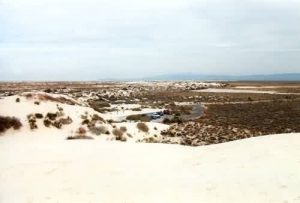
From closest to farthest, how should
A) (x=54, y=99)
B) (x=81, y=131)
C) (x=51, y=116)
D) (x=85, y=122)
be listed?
(x=81, y=131)
(x=51, y=116)
(x=85, y=122)
(x=54, y=99)

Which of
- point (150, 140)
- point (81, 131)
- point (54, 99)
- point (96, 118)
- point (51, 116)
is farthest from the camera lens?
point (54, 99)

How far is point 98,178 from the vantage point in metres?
15.0

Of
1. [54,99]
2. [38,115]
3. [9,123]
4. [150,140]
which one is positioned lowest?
[150,140]

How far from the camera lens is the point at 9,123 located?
28656 millimetres

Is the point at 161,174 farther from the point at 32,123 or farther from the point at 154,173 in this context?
the point at 32,123

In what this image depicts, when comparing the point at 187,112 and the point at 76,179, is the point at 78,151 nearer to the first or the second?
the point at 76,179

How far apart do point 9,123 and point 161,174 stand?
15.9m

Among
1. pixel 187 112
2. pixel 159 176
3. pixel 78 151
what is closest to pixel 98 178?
pixel 159 176

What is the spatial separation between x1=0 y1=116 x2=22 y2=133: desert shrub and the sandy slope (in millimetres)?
7589

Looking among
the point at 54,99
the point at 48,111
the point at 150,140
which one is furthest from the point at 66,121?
the point at 150,140

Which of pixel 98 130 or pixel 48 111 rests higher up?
pixel 48 111

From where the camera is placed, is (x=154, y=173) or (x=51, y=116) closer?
(x=154, y=173)

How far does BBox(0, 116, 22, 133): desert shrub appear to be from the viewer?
2819 cm

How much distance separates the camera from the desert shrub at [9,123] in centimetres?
2819
